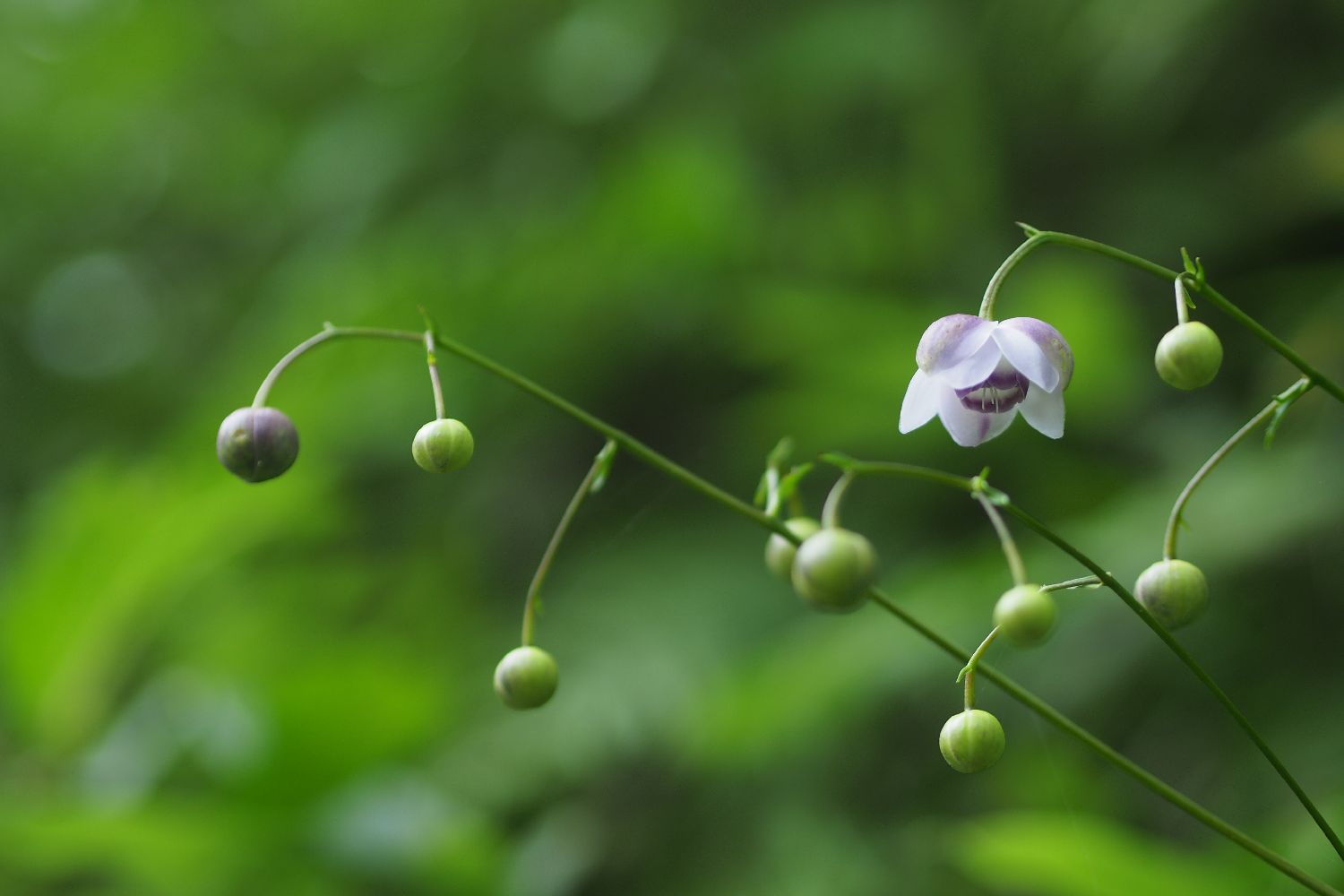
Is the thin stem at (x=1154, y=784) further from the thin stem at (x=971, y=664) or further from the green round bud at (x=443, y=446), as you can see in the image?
the green round bud at (x=443, y=446)

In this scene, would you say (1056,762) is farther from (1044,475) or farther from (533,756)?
(533,756)

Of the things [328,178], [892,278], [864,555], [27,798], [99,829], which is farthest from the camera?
[328,178]

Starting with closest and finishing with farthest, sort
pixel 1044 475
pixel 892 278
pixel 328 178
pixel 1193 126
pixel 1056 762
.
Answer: pixel 1056 762, pixel 1044 475, pixel 1193 126, pixel 892 278, pixel 328 178

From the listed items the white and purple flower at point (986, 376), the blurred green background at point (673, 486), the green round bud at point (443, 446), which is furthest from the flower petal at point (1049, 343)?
the blurred green background at point (673, 486)

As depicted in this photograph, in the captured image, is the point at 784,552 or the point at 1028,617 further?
the point at 784,552

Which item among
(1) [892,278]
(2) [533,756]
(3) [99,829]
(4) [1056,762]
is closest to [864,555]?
(3) [99,829]

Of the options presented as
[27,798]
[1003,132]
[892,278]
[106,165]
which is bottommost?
[27,798]

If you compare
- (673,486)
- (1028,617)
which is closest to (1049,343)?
(1028,617)

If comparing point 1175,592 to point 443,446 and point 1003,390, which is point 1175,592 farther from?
point 443,446
